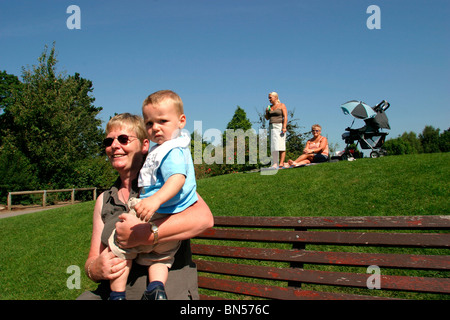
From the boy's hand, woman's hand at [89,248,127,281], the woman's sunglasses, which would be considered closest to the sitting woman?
the woman's sunglasses

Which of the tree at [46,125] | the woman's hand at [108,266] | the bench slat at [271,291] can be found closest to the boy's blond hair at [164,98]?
the woman's hand at [108,266]

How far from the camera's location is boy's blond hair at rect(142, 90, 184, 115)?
7.53 feet

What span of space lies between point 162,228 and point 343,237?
4.01 ft

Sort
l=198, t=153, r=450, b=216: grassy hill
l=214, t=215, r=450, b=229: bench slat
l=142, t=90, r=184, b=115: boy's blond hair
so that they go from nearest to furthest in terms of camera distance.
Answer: l=214, t=215, r=450, b=229: bench slat < l=142, t=90, r=184, b=115: boy's blond hair < l=198, t=153, r=450, b=216: grassy hill

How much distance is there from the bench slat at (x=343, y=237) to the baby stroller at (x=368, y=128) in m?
9.19

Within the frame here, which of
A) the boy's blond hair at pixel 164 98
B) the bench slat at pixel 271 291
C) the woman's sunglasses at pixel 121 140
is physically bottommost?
the bench slat at pixel 271 291

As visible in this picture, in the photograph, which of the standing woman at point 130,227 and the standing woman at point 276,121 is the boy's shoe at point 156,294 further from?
the standing woman at point 276,121

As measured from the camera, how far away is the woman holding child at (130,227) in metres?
2.13

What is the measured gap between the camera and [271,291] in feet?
8.54

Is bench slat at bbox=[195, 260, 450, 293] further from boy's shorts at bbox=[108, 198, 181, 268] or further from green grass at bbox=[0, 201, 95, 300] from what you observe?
green grass at bbox=[0, 201, 95, 300]

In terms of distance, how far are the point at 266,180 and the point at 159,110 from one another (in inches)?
242

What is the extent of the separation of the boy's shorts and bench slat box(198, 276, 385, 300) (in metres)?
0.71
